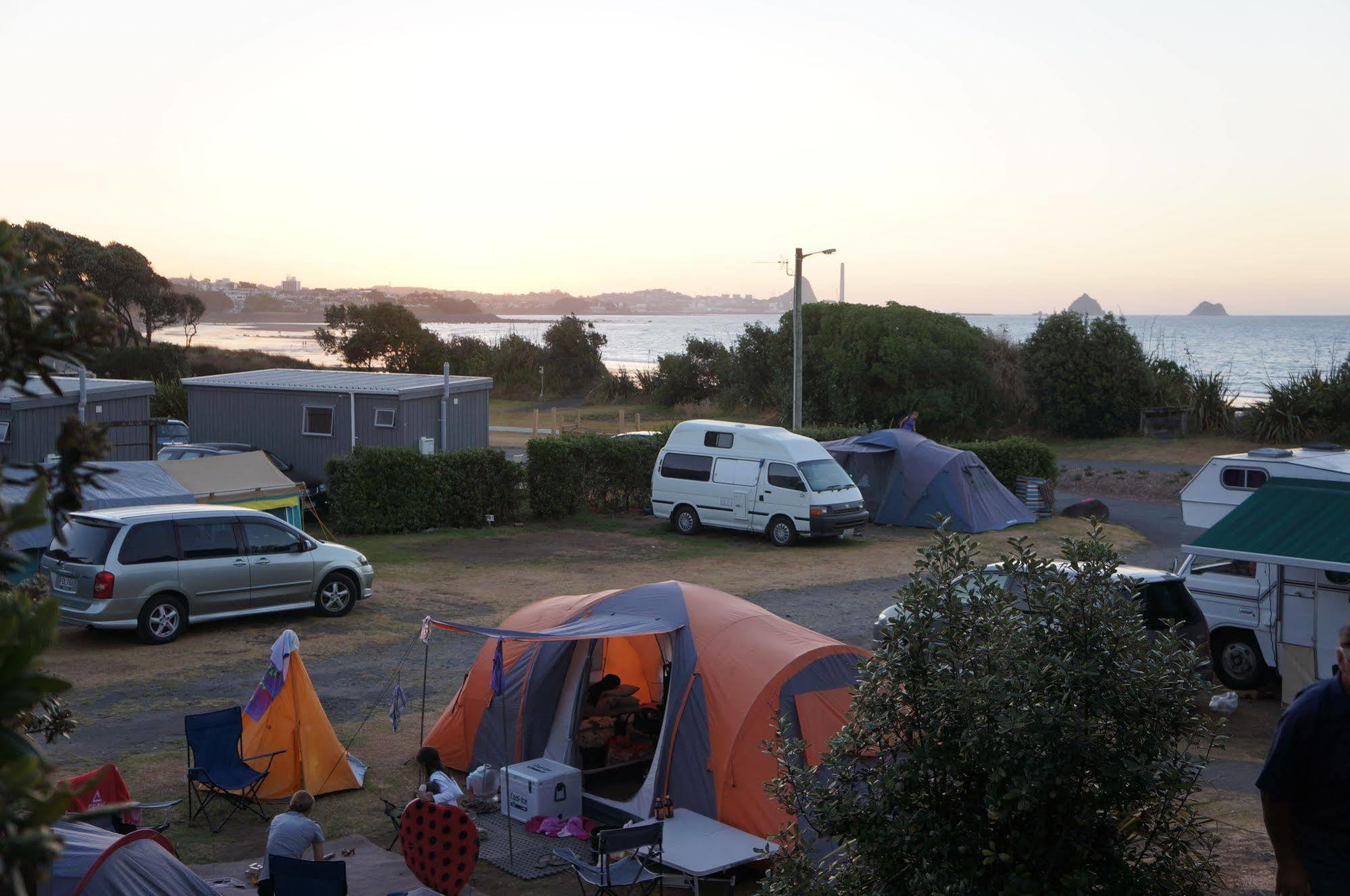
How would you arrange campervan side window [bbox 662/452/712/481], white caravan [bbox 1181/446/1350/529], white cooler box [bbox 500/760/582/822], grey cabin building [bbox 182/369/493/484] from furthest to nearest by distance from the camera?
grey cabin building [bbox 182/369/493/484] < campervan side window [bbox 662/452/712/481] < white caravan [bbox 1181/446/1350/529] < white cooler box [bbox 500/760/582/822]

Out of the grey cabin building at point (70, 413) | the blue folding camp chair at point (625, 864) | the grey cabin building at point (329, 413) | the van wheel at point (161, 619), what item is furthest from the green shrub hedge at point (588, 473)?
the blue folding camp chair at point (625, 864)

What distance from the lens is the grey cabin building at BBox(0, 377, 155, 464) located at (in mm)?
22891

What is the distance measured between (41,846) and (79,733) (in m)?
10.9

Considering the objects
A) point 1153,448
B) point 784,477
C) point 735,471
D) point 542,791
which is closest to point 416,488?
point 735,471

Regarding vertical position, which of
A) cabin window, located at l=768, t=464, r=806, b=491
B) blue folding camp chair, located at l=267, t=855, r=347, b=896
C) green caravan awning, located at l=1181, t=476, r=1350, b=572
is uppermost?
green caravan awning, located at l=1181, t=476, r=1350, b=572

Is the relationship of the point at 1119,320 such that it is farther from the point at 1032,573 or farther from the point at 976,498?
the point at 1032,573

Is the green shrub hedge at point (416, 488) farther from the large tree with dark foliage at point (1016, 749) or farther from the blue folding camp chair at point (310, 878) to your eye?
the large tree with dark foliage at point (1016, 749)

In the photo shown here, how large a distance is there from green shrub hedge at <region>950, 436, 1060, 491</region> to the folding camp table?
65.7 feet

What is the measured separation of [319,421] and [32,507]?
25034 millimetres

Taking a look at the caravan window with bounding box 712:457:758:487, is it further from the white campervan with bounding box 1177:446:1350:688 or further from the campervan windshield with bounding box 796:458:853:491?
Answer: the white campervan with bounding box 1177:446:1350:688

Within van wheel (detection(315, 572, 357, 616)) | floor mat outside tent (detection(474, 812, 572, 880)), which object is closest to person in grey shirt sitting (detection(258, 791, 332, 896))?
floor mat outside tent (detection(474, 812, 572, 880))

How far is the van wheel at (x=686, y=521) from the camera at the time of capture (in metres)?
24.0

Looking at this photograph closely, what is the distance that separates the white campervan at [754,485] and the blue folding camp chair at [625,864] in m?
14.8

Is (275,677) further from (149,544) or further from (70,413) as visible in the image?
(70,413)
